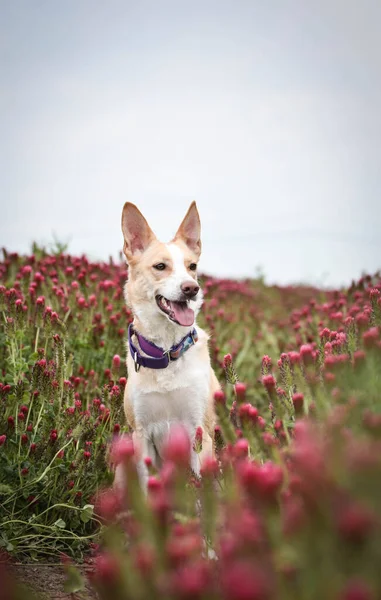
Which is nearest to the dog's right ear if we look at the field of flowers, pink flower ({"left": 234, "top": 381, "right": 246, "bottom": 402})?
the field of flowers

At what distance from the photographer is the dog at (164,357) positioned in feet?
12.7

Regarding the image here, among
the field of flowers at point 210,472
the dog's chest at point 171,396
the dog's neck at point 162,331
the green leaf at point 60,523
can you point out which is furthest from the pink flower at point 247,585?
the dog's neck at point 162,331

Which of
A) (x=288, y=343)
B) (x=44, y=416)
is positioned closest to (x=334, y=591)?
(x=44, y=416)

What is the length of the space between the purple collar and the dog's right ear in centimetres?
76

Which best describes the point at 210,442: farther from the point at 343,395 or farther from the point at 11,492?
the point at 343,395

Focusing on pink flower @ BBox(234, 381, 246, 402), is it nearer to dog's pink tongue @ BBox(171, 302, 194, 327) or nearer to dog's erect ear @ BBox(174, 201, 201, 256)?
dog's pink tongue @ BBox(171, 302, 194, 327)

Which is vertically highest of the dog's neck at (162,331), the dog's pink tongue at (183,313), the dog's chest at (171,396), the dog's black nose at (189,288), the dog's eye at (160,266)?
the dog's eye at (160,266)

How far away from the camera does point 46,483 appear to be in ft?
11.5

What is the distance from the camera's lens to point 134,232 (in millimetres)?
4406

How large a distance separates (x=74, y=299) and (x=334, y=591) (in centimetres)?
476

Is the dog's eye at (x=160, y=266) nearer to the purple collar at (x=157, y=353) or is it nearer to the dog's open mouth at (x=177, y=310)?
the dog's open mouth at (x=177, y=310)

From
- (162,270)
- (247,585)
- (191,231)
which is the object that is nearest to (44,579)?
(162,270)

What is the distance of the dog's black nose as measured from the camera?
385 centimetres

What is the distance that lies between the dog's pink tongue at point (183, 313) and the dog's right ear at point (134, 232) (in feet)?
2.07
